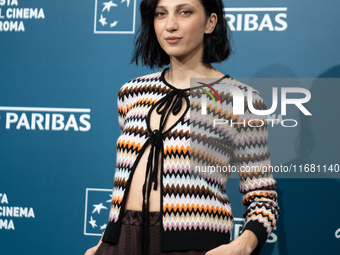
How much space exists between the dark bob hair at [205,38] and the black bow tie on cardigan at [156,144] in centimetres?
17

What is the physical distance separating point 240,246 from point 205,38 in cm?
62

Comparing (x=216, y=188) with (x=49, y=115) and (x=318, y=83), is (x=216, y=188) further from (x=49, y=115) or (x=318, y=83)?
(x=49, y=115)

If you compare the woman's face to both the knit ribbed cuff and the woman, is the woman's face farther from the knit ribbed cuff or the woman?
the knit ribbed cuff

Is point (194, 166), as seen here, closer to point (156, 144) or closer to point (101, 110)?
point (156, 144)

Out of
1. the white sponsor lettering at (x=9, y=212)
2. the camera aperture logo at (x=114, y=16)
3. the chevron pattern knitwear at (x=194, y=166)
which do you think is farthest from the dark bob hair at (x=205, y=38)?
the white sponsor lettering at (x=9, y=212)

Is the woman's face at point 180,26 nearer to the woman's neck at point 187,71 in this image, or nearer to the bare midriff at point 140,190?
the woman's neck at point 187,71

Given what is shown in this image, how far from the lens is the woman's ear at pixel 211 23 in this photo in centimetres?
117

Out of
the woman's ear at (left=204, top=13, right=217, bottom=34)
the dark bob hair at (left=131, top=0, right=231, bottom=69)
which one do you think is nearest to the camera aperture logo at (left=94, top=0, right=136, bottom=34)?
the dark bob hair at (left=131, top=0, right=231, bottom=69)

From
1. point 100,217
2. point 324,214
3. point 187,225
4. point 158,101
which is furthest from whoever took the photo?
point 100,217

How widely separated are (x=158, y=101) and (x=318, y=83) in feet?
2.84

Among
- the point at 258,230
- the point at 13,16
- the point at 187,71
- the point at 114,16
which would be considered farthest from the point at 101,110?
→ the point at 258,230

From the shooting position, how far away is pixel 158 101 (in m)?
1.10

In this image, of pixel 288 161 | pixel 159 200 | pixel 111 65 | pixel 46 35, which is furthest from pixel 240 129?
pixel 46 35

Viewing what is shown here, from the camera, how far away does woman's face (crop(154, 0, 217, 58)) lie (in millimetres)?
1092
